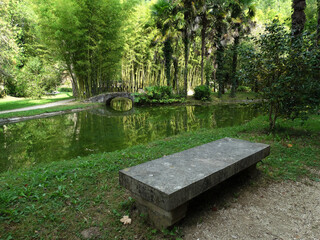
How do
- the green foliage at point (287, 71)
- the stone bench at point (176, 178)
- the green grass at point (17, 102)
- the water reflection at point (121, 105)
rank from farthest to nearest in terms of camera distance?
the water reflection at point (121, 105) → the green grass at point (17, 102) → the green foliage at point (287, 71) → the stone bench at point (176, 178)

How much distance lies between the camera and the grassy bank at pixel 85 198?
211cm

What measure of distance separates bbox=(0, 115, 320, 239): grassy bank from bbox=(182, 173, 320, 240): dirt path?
0.31 m

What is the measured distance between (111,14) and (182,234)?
15779 millimetres

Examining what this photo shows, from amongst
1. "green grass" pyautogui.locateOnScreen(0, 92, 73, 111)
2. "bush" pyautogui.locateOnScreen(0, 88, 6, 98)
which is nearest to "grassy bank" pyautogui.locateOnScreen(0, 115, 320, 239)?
"green grass" pyautogui.locateOnScreen(0, 92, 73, 111)

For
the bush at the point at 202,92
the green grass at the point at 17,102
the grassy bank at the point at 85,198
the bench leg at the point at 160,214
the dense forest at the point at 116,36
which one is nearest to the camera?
the bench leg at the point at 160,214

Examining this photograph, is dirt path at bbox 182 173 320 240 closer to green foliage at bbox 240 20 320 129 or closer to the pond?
green foliage at bbox 240 20 320 129

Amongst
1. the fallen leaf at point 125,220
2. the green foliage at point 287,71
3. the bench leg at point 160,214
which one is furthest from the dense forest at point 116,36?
the fallen leaf at point 125,220

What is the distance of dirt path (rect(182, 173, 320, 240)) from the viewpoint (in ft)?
6.63

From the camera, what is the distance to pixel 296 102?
5.00 metres

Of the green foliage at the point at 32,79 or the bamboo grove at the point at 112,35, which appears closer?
the bamboo grove at the point at 112,35

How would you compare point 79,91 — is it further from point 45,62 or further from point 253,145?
point 253,145

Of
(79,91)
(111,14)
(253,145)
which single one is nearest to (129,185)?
(253,145)

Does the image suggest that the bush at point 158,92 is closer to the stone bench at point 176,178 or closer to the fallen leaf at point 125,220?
the stone bench at point 176,178

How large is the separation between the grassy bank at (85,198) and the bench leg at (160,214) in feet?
0.26
